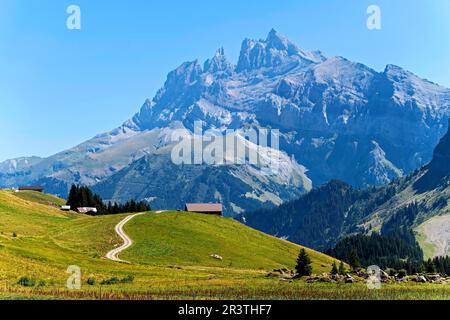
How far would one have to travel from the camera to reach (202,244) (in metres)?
136

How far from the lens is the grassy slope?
399 ft

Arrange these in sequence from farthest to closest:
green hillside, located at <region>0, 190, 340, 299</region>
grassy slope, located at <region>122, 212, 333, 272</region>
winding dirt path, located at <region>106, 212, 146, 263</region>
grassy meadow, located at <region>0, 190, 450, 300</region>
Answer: grassy slope, located at <region>122, 212, 333, 272</region> → winding dirt path, located at <region>106, 212, 146, 263</region> → green hillside, located at <region>0, 190, 340, 299</region> → grassy meadow, located at <region>0, 190, 450, 300</region>

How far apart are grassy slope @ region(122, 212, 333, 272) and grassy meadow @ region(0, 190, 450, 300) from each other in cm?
27

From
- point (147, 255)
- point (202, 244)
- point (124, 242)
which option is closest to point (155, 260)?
point (147, 255)

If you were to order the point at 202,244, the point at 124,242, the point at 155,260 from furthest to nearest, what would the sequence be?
the point at 202,244
the point at 124,242
the point at 155,260

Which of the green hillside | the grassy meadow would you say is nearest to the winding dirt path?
the grassy meadow

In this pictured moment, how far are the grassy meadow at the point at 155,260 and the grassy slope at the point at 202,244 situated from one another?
268 mm

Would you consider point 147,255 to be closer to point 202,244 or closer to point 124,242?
point 124,242

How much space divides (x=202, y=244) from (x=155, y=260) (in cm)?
2315

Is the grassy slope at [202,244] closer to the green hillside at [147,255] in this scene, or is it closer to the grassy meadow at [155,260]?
the green hillside at [147,255]

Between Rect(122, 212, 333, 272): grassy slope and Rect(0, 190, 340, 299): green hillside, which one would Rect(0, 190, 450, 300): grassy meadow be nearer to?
Rect(0, 190, 340, 299): green hillside

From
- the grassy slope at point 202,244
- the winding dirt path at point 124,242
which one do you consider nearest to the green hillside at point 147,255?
the grassy slope at point 202,244
